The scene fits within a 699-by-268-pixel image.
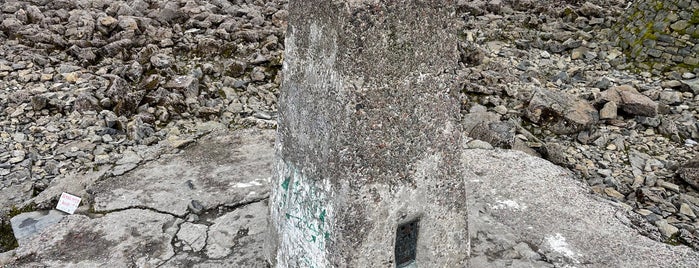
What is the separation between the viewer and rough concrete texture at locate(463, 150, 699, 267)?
9.82 feet

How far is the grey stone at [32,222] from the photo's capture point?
332 centimetres

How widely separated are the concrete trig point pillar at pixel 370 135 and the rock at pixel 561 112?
9.04ft

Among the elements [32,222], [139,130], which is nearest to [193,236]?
[32,222]

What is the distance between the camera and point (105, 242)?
10.1 ft

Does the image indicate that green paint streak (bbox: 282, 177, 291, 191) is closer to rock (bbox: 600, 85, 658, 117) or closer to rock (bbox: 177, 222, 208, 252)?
rock (bbox: 177, 222, 208, 252)

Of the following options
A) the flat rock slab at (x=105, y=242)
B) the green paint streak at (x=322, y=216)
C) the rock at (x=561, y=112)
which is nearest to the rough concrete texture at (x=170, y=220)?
the flat rock slab at (x=105, y=242)

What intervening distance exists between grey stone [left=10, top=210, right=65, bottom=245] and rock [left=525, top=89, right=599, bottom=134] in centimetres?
384

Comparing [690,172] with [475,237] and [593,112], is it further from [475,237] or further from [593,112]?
[475,237]

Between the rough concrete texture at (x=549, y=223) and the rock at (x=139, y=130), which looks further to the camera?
the rock at (x=139, y=130)

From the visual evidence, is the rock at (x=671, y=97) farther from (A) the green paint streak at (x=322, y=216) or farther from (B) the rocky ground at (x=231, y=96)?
(A) the green paint streak at (x=322, y=216)

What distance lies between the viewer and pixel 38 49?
5645 mm

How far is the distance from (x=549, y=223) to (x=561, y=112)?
200 cm

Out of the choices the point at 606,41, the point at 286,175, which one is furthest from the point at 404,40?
the point at 606,41

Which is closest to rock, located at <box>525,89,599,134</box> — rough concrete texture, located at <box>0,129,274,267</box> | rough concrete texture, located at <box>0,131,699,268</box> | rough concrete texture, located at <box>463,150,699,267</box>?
rough concrete texture, located at <box>463,150,699,267</box>
